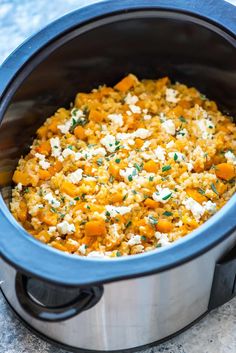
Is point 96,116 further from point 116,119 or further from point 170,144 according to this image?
point 170,144

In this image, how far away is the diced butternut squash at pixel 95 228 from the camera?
1.13 metres

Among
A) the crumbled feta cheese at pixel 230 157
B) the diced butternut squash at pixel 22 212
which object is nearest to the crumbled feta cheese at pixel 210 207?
the crumbled feta cheese at pixel 230 157

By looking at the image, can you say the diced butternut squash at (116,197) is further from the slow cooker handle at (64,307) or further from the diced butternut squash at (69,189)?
the slow cooker handle at (64,307)

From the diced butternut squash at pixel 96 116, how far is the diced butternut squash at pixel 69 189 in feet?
0.55

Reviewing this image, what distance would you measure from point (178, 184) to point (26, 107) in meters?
0.33

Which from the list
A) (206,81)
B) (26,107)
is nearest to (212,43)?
(206,81)

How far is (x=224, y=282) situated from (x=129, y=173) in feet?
0.86

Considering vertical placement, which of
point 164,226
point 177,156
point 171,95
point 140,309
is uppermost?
point 171,95

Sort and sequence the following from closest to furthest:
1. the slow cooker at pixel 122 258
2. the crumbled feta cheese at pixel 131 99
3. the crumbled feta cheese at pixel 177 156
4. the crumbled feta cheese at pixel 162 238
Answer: the slow cooker at pixel 122 258 < the crumbled feta cheese at pixel 162 238 < the crumbled feta cheese at pixel 177 156 < the crumbled feta cheese at pixel 131 99

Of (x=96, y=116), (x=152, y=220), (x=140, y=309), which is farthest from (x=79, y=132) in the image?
(x=140, y=309)

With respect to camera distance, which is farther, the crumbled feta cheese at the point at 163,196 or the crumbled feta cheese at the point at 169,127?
the crumbled feta cheese at the point at 169,127

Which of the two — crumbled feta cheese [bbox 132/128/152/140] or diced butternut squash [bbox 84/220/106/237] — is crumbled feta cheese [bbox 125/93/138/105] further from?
diced butternut squash [bbox 84/220/106/237]

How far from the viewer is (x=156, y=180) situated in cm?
119

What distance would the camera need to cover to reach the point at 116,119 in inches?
51.3
